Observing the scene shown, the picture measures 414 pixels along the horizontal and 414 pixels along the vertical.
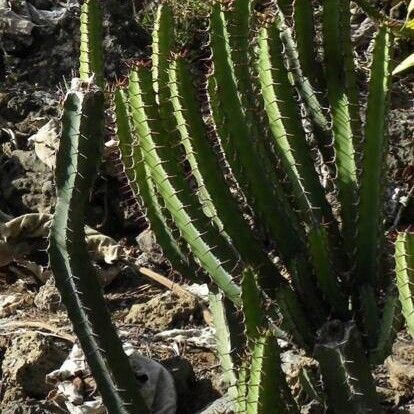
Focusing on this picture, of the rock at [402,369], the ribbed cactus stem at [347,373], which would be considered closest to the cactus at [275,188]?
the ribbed cactus stem at [347,373]

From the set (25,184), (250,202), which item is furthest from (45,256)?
(250,202)

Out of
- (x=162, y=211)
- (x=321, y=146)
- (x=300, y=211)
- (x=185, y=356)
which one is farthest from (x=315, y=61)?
(x=185, y=356)

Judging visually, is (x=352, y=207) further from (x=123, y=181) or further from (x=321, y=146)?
(x=123, y=181)

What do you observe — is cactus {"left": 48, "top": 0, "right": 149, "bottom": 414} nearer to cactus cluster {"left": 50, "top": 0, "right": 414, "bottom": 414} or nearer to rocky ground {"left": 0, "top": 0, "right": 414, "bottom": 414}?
cactus cluster {"left": 50, "top": 0, "right": 414, "bottom": 414}

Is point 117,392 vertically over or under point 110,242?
under

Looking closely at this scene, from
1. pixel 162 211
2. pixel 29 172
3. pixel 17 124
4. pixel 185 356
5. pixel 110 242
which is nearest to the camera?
pixel 162 211

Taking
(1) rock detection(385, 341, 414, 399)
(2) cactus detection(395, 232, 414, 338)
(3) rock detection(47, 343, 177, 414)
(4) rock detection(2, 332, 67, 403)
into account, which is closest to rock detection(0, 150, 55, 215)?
(4) rock detection(2, 332, 67, 403)

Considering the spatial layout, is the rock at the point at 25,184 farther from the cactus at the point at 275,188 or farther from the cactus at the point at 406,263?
the cactus at the point at 406,263
